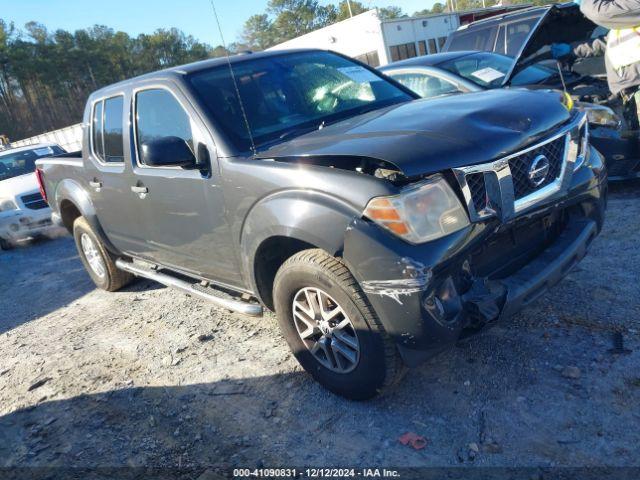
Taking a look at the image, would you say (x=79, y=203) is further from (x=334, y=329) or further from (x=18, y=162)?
(x=18, y=162)

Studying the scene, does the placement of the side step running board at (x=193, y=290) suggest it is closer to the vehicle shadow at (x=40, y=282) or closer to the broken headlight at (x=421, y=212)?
the vehicle shadow at (x=40, y=282)

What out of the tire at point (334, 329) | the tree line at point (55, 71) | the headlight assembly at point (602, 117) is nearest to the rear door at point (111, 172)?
the tire at point (334, 329)

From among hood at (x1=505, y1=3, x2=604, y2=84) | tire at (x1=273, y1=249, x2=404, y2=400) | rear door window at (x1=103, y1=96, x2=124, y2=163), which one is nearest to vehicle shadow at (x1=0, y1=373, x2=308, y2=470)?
tire at (x1=273, y1=249, x2=404, y2=400)

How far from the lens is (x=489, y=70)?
631 centimetres

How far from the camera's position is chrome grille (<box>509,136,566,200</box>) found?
2594 millimetres

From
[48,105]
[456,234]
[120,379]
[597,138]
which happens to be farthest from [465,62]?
[48,105]

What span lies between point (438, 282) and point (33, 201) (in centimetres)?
852

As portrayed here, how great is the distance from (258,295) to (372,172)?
116 cm

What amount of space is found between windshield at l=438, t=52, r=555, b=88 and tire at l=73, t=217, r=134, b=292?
4252 mm

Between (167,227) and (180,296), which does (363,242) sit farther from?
(180,296)

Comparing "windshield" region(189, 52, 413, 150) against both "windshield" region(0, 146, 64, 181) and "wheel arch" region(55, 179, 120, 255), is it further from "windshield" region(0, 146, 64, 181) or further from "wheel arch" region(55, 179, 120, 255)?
"windshield" region(0, 146, 64, 181)

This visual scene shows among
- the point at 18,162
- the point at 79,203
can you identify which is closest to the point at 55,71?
the point at 18,162

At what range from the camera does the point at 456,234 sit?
242cm

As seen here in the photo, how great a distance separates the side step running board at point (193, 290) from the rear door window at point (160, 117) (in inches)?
39.4
